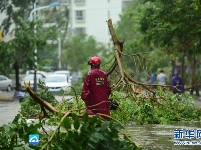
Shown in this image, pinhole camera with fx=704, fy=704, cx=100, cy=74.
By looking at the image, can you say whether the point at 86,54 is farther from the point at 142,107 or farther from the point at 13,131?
the point at 13,131

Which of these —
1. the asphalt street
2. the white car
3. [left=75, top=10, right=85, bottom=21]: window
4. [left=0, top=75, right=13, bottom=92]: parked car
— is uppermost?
[left=75, top=10, right=85, bottom=21]: window

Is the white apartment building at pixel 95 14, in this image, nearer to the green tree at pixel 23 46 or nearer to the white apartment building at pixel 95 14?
the white apartment building at pixel 95 14

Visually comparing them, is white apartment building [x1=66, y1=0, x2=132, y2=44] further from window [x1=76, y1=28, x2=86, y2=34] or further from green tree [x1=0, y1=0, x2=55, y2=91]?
green tree [x1=0, y1=0, x2=55, y2=91]

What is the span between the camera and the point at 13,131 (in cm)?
1002

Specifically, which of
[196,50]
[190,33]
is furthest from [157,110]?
[196,50]

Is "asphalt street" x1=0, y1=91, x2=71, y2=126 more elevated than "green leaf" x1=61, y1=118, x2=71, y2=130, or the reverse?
"green leaf" x1=61, y1=118, x2=71, y2=130

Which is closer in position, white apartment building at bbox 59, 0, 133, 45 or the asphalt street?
the asphalt street

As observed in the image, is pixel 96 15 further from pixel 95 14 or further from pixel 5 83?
pixel 5 83

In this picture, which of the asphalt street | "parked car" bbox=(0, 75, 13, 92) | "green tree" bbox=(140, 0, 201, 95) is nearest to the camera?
the asphalt street

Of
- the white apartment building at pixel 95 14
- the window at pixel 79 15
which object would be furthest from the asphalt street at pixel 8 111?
the window at pixel 79 15

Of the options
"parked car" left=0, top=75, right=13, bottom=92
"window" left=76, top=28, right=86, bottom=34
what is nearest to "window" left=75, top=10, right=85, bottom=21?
"window" left=76, top=28, right=86, bottom=34

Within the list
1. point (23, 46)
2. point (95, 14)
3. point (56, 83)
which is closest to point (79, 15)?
point (95, 14)

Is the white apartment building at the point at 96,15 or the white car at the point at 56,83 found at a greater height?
the white apartment building at the point at 96,15

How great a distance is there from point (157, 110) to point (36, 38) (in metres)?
20.8
